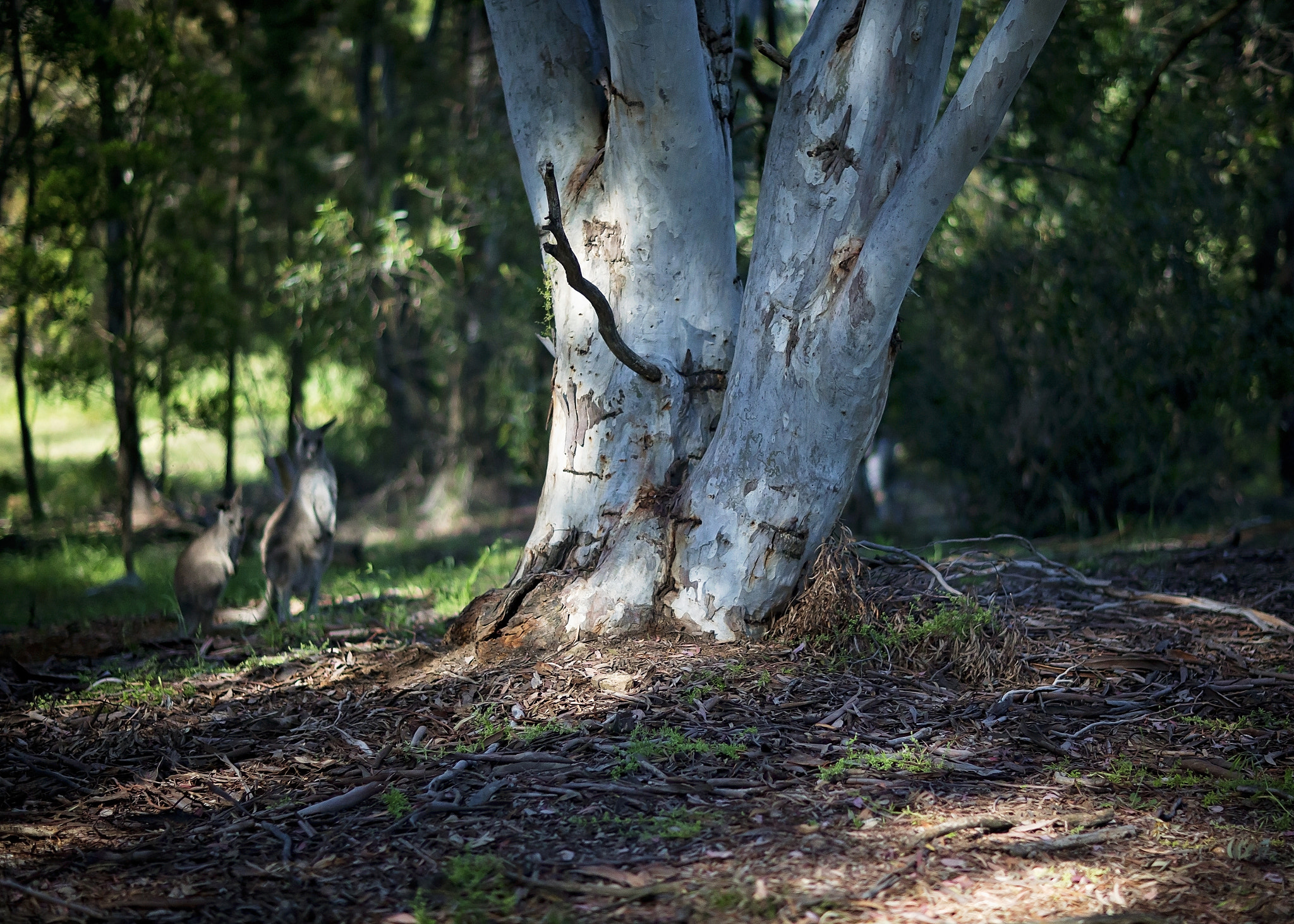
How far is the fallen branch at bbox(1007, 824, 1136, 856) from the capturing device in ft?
9.00

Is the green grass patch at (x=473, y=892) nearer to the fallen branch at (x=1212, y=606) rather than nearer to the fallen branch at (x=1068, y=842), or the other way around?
the fallen branch at (x=1068, y=842)

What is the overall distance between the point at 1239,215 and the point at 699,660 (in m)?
7.70

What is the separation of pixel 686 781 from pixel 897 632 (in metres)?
1.35

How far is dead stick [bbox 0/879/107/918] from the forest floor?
0.01m

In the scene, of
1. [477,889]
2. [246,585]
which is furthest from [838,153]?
[246,585]

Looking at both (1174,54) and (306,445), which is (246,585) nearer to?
(306,445)

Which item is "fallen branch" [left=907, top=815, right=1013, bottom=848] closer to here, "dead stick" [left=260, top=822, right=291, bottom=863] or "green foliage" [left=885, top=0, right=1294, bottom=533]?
"dead stick" [left=260, top=822, right=291, bottom=863]

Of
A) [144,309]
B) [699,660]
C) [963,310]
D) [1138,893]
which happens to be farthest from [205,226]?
[1138,893]

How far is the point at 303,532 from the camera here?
21.8 feet

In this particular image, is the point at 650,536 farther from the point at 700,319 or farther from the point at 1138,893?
the point at 1138,893

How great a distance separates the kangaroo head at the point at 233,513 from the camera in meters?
6.66

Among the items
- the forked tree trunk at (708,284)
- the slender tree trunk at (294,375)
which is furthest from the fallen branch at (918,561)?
the slender tree trunk at (294,375)

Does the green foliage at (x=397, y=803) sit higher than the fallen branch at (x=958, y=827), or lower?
lower

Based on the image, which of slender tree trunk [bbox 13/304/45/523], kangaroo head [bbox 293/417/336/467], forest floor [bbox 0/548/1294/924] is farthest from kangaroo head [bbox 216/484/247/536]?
slender tree trunk [bbox 13/304/45/523]
